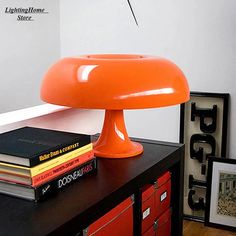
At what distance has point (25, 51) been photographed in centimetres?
301

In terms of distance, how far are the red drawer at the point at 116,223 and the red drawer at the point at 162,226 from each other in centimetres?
19

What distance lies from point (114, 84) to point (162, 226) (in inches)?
26.1

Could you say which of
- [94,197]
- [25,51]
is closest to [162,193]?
[94,197]

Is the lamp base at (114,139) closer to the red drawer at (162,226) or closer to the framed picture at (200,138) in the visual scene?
the red drawer at (162,226)

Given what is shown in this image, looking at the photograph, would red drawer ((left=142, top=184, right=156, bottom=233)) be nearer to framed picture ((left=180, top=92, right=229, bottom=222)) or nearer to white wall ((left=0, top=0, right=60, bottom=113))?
framed picture ((left=180, top=92, right=229, bottom=222))

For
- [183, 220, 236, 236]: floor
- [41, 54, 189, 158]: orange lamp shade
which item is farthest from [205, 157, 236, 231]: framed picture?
[41, 54, 189, 158]: orange lamp shade

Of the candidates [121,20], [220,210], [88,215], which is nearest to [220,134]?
[220,210]

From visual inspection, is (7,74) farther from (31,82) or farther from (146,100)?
(146,100)

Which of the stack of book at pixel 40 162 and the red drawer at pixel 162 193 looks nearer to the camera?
the stack of book at pixel 40 162

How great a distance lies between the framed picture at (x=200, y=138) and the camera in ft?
8.84

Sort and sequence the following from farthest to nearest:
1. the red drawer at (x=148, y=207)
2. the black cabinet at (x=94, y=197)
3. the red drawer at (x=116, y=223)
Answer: the red drawer at (x=148, y=207) → the red drawer at (x=116, y=223) → the black cabinet at (x=94, y=197)

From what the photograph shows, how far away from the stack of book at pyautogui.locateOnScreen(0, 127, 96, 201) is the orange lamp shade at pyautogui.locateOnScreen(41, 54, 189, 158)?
133 mm

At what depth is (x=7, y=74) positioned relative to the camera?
2.89 metres

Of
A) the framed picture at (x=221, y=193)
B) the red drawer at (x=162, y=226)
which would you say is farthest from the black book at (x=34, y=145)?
the framed picture at (x=221, y=193)
